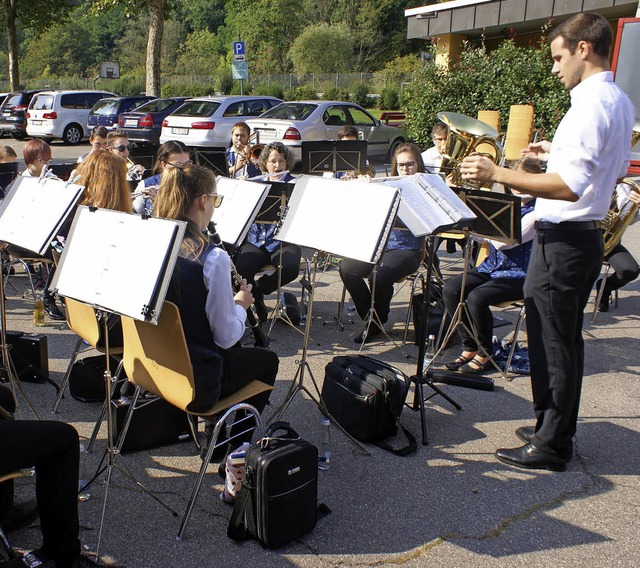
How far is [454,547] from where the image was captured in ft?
9.51

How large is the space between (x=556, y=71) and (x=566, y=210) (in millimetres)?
682

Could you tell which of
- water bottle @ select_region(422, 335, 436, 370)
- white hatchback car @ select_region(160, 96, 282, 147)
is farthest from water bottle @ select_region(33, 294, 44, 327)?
white hatchback car @ select_region(160, 96, 282, 147)

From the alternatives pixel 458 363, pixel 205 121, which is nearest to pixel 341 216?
pixel 458 363

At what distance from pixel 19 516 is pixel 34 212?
5.33 ft

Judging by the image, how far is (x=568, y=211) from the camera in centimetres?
322

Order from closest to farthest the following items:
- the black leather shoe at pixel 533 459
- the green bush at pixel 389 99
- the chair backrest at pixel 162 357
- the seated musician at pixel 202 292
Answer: the chair backrest at pixel 162 357 < the seated musician at pixel 202 292 < the black leather shoe at pixel 533 459 < the green bush at pixel 389 99

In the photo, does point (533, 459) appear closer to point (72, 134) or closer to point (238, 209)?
point (238, 209)

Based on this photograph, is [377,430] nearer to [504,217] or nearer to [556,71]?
[504,217]

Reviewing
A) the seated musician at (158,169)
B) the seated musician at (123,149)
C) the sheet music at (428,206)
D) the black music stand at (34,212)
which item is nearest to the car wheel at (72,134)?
the seated musician at (123,149)

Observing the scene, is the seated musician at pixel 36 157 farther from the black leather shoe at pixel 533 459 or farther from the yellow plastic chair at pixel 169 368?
the black leather shoe at pixel 533 459

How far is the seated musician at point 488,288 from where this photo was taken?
472 cm

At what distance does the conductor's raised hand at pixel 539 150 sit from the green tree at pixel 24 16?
26.6 m

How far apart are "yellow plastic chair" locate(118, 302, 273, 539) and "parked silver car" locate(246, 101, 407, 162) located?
1069cm

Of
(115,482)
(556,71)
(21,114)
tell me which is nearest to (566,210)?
(556,71)
